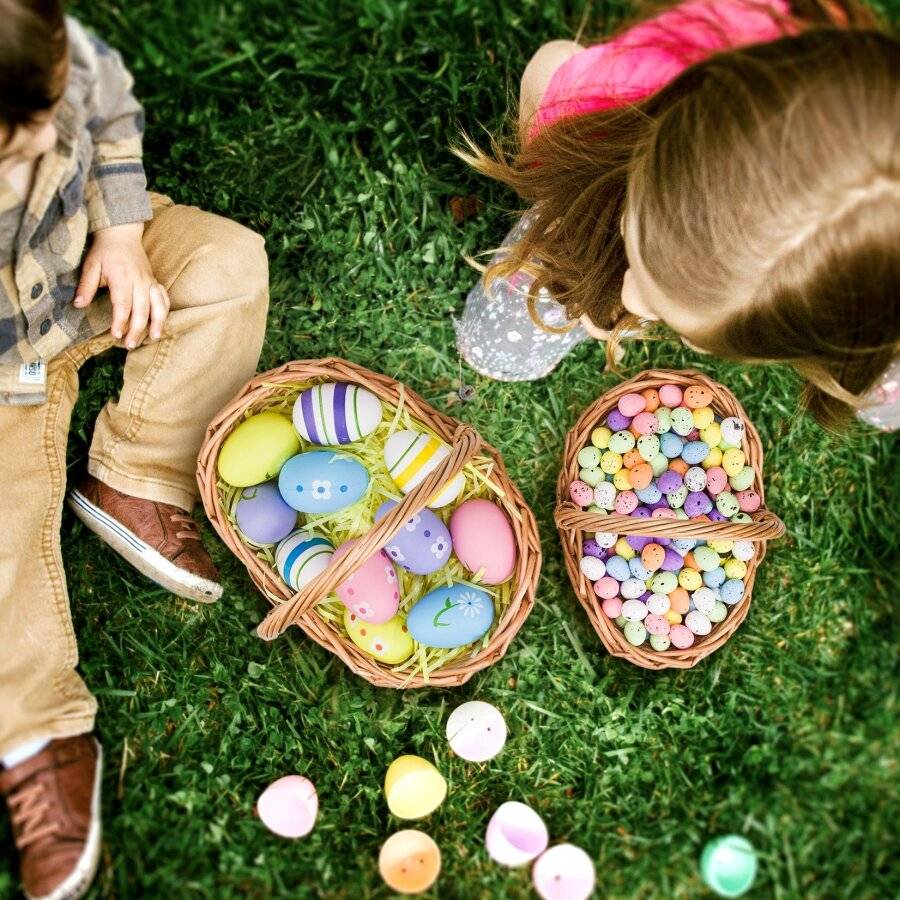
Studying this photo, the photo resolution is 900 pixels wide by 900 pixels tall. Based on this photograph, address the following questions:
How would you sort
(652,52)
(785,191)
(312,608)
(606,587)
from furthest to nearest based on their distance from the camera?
1. (606,587)
2. (312,608)
3. (652,52)
4. (785,191)

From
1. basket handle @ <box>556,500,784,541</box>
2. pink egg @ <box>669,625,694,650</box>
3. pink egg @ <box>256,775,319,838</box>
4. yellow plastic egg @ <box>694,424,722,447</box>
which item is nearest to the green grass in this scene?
pink egg @ <box>256,775,319,838</box>

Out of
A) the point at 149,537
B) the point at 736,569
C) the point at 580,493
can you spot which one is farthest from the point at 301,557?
the point at 736,569

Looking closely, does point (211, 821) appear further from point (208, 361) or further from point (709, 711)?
point (709, 711)

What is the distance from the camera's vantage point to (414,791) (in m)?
1.76

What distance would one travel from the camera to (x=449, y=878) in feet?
5.90

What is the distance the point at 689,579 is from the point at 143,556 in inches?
45.5

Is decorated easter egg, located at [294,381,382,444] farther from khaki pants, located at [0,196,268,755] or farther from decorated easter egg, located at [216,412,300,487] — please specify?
khaki pants, located at [0,196,268,755]

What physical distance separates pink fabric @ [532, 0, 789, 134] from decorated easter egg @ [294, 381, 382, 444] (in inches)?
24.3

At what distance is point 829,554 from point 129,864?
1.68 m

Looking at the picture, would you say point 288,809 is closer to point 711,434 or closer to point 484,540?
point 484,540

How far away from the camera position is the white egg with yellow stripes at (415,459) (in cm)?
172

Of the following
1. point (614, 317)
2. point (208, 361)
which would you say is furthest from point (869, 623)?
point (208, 361)

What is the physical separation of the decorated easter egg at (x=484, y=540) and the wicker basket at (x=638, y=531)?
0.40 ft

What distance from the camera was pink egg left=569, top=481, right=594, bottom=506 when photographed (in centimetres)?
188
